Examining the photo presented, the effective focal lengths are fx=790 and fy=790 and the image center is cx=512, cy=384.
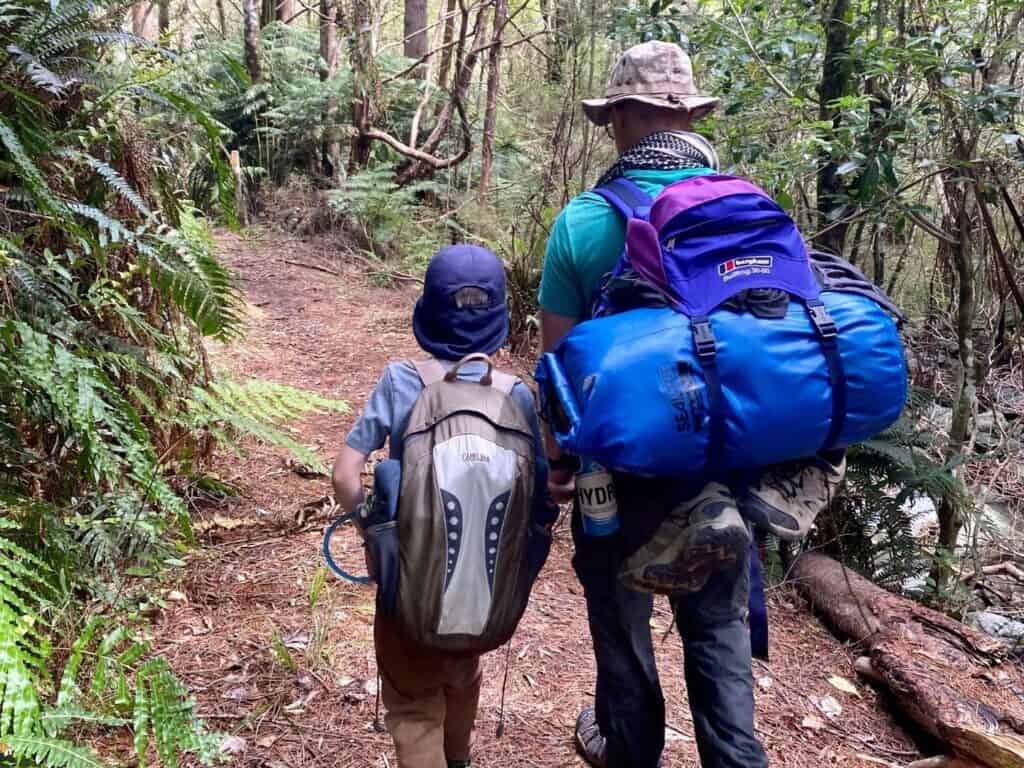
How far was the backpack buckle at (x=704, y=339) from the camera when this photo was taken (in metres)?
1.67

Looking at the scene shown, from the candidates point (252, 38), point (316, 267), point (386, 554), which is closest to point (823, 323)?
point (386, 554)

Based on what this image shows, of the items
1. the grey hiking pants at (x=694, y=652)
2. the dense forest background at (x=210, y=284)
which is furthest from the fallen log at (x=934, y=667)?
the grey hiking pants at (x=694, y=652)

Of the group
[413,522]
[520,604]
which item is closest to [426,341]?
[413,522]

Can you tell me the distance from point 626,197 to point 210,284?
164 cm

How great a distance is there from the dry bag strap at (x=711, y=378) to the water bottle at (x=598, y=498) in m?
0.30

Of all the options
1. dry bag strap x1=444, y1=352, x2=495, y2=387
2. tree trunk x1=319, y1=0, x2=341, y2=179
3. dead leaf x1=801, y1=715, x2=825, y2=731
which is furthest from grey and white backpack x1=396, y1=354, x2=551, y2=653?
tree trunk x1=319, y1=0, x2=341, y2=179

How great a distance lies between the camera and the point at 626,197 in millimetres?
2000

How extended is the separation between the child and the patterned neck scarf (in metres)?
0.45

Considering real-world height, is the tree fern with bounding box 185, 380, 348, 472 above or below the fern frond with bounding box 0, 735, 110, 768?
below

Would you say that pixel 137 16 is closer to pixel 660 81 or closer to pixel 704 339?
pixel 660 81

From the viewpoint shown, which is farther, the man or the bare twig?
the bare twig

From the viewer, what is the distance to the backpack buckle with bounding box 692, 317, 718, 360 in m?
1.67

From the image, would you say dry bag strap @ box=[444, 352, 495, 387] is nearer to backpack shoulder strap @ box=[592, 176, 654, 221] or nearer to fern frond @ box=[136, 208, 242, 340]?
backpack shoulder strap @ box=[592, 176, 654, 221]

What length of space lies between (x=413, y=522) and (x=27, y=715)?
870mm
